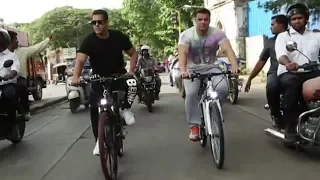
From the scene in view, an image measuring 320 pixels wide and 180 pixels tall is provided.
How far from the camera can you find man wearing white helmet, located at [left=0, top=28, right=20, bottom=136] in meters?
7.51

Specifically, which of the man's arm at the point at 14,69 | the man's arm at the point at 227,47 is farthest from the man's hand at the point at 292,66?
the man's arm at the point at 14,69

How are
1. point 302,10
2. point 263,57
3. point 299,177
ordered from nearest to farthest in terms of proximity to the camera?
point 299,177 → point 302,10 → point 263,57

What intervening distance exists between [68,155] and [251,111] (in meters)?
5.50

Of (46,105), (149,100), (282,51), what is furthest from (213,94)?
(46,105)

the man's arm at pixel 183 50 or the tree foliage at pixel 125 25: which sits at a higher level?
the tree foliage at pixel 125 25

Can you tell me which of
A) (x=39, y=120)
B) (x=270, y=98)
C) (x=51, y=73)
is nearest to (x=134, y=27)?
(x=51, y=73)

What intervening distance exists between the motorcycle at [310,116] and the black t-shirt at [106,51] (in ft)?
6.73

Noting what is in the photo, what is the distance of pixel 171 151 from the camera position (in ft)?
23.2

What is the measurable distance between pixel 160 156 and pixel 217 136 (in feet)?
4.01

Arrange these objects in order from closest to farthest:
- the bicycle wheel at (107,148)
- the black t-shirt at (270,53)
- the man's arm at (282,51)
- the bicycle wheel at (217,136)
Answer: the bicycle wheel at (107,148) < the bicycle wheel at (217,136) < the man's arm at (282,51) < the black t-shirt at (270,53)

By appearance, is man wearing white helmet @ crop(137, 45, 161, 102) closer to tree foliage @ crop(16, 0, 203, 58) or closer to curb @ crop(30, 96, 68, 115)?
curb @ crop(30, 96, 68, 115)

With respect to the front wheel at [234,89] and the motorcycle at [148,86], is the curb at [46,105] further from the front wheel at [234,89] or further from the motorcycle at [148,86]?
the front wheel at [234,89]

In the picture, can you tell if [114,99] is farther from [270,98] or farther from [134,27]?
[134,27]

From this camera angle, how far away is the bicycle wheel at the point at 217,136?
5676 millimetres
